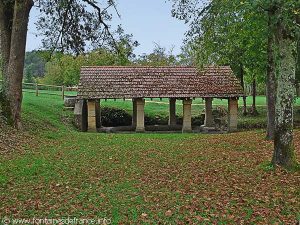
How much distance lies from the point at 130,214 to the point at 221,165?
513 cm

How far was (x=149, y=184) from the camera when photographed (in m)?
9.54

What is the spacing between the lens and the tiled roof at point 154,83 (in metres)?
26.9

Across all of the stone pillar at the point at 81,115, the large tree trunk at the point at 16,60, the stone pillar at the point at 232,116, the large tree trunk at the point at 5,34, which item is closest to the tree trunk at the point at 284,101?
the large tree trunk at the point at 16,60

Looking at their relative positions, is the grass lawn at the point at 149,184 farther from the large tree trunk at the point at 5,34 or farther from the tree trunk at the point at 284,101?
the large tree trunk at the point at 5,34

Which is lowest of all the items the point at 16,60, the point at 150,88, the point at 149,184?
the point at 149,184

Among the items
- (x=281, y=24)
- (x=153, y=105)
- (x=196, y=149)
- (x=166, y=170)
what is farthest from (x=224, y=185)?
(x=153, y=105)

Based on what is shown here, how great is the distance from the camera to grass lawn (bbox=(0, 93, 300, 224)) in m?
7.21

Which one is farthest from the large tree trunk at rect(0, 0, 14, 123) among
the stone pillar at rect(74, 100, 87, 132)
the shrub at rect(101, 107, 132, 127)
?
the shrub at rect(101, 107, 132, 127)

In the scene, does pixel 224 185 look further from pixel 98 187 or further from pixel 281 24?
pixel 281 24

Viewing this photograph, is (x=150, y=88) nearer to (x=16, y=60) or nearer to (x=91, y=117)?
(x=91, y=117)

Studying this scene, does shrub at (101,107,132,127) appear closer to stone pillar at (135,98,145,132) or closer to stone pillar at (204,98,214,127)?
stone pillar at (135,98,145,132)

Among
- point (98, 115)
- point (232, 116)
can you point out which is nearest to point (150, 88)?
point (98, 115)

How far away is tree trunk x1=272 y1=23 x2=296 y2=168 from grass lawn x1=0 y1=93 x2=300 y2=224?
45cm

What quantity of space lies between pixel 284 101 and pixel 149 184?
4.02 metres
